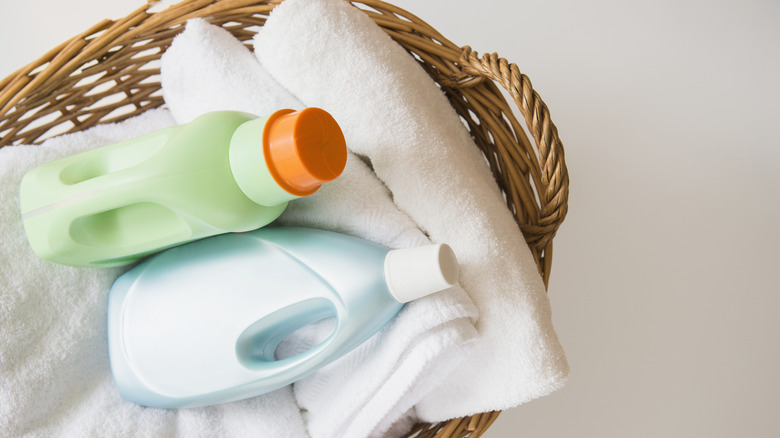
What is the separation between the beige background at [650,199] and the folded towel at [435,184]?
0.75ft

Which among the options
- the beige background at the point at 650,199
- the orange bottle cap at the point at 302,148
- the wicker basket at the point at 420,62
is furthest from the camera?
the beige background at the point at 650,199

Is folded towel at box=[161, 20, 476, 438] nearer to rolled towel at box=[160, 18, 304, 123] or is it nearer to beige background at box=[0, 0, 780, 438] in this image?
rolled towel at box=[160, 18, 304, 123]

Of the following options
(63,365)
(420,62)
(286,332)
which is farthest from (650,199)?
(63,365)

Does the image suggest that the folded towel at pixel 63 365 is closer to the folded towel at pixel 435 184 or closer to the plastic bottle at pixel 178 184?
the plastic bottle at pixel 178 184

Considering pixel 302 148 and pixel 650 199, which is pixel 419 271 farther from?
pixel 650 199

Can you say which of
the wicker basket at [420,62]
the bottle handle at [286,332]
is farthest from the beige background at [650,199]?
the bottle handle at [286,332]

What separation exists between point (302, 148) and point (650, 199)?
1.44 ft

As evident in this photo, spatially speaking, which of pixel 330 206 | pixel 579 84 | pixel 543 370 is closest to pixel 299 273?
pixel 330 206

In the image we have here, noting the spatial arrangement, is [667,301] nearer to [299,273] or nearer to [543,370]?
[543,370]

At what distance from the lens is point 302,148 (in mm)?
307

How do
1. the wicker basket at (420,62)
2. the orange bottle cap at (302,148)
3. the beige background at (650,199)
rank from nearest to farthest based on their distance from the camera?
1. the orange bottle cap at (302,148)
2. the wicker basket at (420,62)
3. the beige background at (650,199)

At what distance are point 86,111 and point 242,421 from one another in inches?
10.9

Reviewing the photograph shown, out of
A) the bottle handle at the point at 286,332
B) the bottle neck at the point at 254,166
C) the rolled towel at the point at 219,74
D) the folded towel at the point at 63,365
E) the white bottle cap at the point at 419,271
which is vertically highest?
the rolled towel at the point at 219,74

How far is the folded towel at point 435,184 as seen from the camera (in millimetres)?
378
